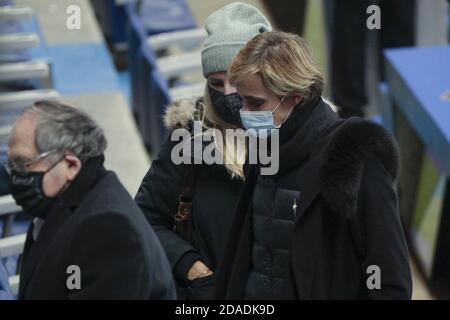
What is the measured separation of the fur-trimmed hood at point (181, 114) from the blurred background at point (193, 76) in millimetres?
1391

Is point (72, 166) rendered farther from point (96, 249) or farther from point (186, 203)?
point (186, 203)

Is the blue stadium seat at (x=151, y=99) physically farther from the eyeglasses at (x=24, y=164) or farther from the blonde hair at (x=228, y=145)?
the eyeglasses at (x=24, y=164)

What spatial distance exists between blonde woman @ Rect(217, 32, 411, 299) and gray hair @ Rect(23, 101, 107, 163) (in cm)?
44

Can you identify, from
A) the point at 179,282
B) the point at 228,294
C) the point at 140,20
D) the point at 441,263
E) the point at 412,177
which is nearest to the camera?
the point at 228,294

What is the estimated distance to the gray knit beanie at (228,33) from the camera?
3480mm

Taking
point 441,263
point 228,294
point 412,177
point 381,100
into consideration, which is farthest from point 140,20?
point 228,294

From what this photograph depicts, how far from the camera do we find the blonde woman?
290cm

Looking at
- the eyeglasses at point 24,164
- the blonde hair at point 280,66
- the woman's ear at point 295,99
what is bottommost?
the eyeglasses at point 24,164

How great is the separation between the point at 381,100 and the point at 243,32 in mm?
3278

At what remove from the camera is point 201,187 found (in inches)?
137

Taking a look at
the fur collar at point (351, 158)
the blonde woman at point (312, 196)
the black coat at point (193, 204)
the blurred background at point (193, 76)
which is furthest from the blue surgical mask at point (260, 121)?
the blurred background at point (193, 76)

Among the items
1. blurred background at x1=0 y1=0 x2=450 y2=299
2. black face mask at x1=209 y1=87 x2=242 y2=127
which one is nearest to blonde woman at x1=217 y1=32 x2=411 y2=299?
black face mask at x1=209 y1=87 x2=242 y2=127
